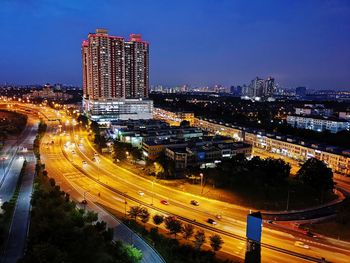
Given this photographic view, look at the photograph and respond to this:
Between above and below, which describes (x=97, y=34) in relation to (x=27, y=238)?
above

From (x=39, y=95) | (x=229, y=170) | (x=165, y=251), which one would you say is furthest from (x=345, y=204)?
(x=39, y=95)

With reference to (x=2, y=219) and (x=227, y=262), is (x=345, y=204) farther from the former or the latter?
(x=2, y=219)

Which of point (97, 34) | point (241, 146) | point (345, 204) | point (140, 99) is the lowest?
point (345, 204)

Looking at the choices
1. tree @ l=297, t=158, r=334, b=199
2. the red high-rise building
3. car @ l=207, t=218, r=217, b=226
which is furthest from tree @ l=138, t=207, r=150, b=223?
the red high-rise building

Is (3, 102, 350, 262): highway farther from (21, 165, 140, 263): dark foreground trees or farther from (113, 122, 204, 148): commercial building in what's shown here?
(113, 122, 204, 148): commercial building

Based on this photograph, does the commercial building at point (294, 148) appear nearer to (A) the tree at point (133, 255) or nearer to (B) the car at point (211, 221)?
(B) the car at point (211, 221)

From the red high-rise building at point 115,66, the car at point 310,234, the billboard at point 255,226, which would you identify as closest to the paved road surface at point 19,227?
the billboard at point 255,226

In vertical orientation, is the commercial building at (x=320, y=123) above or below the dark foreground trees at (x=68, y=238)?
above
